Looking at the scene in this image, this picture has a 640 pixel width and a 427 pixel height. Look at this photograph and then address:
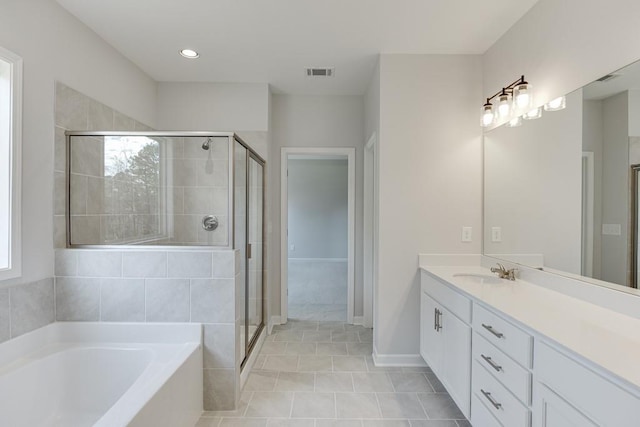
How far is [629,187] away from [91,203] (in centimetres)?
312

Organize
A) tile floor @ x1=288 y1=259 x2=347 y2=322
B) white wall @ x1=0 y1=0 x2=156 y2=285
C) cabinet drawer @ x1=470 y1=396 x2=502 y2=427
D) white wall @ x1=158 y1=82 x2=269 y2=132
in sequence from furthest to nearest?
tile floor @ x1=288 y1=259 x2=347 y2=322 → white wall @ x1=158 y1=82 x2=269 y2=132 → white wall @ x1=0 y1=0 x2=156 y2=285 → cabinet drawer @ x1=470 y1=396 x2=502 y2=427

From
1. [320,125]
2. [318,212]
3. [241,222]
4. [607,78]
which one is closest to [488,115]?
[607,78]

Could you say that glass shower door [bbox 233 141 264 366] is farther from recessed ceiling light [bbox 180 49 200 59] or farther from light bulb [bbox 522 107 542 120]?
light bulb [bbox 522 107 542 120]

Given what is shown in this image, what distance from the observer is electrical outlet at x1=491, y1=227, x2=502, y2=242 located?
2.42 meters

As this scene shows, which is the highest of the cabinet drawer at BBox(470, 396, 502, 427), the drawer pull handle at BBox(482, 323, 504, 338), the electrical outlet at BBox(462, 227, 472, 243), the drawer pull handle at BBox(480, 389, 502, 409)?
the electrical outlet at BBox(462, 227, 472, 243)

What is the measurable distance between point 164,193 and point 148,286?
0.89 meters

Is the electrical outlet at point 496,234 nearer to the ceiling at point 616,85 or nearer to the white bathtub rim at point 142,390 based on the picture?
the ceiling at point 616,85

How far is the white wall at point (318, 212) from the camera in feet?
26.1

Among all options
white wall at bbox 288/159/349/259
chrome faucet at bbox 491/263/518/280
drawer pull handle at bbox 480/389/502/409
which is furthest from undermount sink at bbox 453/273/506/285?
white wall at bbox 288/159/349/259

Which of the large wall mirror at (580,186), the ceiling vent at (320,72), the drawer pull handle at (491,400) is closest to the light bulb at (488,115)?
the large wall mirror at (580,186)

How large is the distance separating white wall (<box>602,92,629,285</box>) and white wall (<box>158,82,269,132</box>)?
8.77 feet

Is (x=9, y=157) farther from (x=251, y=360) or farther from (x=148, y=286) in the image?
(x=251, y=360)

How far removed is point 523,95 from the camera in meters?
2.08

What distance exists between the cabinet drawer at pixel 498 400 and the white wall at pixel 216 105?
2.76 m
